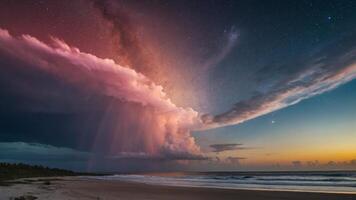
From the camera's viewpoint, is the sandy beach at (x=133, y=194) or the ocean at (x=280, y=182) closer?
the sandy beach at (x=133, y=194)

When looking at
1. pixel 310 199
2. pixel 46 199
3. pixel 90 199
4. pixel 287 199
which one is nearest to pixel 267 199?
pixel 287 199

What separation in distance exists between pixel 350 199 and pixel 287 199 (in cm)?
421

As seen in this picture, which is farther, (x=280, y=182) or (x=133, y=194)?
(x=280, y=182)

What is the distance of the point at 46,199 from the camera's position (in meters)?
18.1

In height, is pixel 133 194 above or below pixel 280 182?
below

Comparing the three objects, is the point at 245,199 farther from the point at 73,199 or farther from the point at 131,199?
the point at 73,199

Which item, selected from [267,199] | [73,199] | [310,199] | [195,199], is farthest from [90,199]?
[310,199]

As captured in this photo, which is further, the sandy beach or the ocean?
the ocean

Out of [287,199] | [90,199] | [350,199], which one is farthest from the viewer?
[287,199]

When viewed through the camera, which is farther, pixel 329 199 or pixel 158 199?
pixel 329 199

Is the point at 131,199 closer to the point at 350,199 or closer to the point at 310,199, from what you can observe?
the point at 310,199

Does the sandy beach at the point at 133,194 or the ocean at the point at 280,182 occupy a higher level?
the ocean at the point at 280,182

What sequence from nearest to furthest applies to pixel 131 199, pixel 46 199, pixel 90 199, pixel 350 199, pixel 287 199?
pixel 46 199, pixel 90 199, pixel 131 199, pixel 350 199, pixel 287 199

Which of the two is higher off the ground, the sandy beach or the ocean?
the ocean
